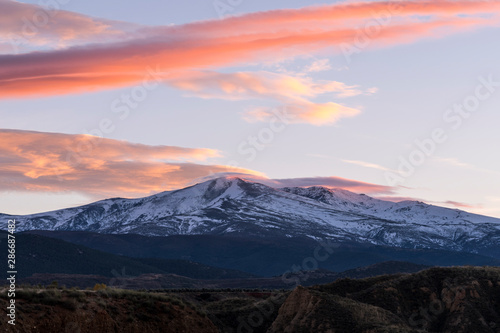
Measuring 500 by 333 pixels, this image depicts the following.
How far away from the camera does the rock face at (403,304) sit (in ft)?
193

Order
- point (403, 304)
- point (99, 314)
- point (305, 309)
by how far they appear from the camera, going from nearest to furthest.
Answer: point (99, 314), point (305, 309), point (403, 304)

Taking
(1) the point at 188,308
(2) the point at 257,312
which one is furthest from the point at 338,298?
(1) the point at 188,308

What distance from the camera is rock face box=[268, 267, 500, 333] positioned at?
193 ft

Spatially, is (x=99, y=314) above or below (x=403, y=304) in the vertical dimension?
above

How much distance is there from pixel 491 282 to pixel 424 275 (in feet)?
22.9

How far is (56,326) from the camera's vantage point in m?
44.9

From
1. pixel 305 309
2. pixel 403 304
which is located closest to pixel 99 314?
pixel 305 309

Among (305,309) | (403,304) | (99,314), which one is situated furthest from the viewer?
(403,304)

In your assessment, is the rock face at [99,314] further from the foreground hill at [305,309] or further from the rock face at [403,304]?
the rock face at [403,304]

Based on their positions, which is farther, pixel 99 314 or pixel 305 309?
pixel 305 309

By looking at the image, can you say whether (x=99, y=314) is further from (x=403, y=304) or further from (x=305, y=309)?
(x=403, y=304)

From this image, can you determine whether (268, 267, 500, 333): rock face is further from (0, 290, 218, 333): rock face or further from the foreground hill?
(0, 290, 218, 333): rock face

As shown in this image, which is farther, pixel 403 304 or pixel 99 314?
pixel 403 304

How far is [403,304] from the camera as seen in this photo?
6819 cm
